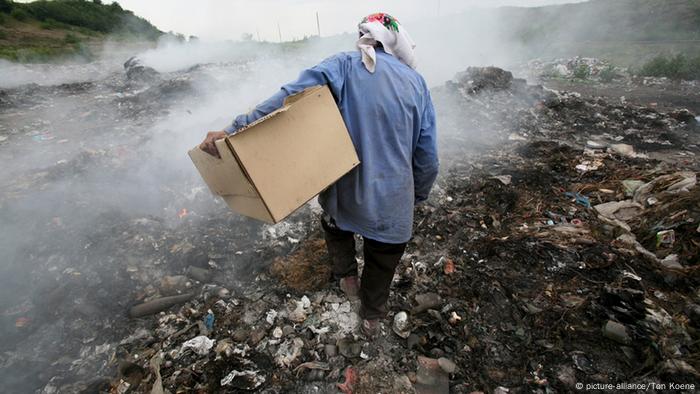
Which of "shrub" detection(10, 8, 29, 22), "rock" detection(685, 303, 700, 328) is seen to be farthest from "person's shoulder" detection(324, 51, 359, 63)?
"shrub" detection(10, 8, 29, 22)

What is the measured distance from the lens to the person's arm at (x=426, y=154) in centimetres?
148

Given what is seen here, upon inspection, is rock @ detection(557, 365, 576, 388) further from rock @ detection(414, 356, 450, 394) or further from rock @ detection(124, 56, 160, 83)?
rock @ detection(124, 56, 160, 83)

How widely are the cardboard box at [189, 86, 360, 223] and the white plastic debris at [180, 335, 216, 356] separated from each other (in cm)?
99

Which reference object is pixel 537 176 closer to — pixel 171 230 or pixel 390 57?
pixel 390 57

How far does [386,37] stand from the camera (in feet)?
4.52

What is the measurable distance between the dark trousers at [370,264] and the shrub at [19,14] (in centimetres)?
2235

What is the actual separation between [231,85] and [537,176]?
6.88 m

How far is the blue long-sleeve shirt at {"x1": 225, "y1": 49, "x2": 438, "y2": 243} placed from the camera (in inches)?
50.6

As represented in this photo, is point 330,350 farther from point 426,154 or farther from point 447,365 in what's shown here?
point 426,154

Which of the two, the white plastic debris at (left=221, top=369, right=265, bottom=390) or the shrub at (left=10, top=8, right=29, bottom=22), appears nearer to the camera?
the white plastic debris at (left=221, top=369, right=265, bottom=390)

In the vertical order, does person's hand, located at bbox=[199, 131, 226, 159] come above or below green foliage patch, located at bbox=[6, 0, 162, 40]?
below

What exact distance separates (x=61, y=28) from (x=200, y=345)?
22.7 m

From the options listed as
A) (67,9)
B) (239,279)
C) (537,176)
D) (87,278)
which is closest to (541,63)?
(537,176)

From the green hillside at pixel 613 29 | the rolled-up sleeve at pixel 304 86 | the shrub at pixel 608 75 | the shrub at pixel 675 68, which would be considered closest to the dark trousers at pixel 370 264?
the rolled-up sleeve at pixel 304 86
